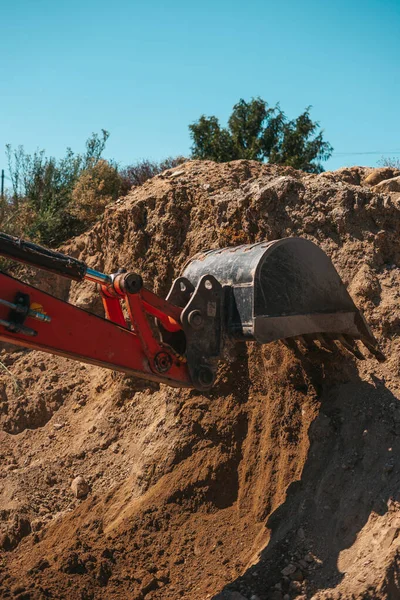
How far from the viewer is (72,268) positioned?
17.2 feet

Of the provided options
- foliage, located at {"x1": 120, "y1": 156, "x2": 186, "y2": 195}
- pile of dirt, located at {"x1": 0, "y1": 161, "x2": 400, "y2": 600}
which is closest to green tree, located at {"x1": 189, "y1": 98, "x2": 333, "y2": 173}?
foliage, located at {"x1": 120, "y1": 156, "x2": 186, "y2": 195}

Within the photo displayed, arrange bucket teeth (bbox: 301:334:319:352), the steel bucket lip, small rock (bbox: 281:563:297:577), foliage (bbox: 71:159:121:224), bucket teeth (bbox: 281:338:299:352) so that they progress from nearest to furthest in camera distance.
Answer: small rock (bbox: 281:563:297:577), the steel bucket lip, bucket teeth (bbox: 301:334:319:352), bucket teeth (bbox: 281:338:299:352), foliage (bbox: 71:159:121:224)

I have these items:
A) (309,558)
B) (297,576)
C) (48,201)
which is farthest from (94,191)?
(297,576)

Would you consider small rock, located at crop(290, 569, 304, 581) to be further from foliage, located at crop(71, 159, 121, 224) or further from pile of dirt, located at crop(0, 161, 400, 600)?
foliage, located at crop(71, 159, 121, 224)

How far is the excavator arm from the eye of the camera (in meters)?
4.98

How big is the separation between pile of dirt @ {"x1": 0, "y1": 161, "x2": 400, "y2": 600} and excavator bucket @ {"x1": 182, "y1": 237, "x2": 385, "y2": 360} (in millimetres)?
422

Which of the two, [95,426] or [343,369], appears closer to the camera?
[343,369]

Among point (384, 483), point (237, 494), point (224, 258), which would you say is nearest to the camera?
point (384, 483)

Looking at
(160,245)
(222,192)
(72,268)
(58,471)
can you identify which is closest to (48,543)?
(58,471)

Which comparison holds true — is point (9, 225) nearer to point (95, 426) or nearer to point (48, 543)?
point (95, 426)

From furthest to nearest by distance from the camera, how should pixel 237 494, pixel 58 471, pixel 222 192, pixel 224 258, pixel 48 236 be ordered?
pixel 48 236 → pixel 222 192 → pixel 58 471 → pixel 237 494 → pixel 224 258

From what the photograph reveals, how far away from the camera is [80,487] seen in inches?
285

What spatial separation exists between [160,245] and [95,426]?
81.2 inches

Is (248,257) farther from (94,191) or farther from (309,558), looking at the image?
(94,191)
